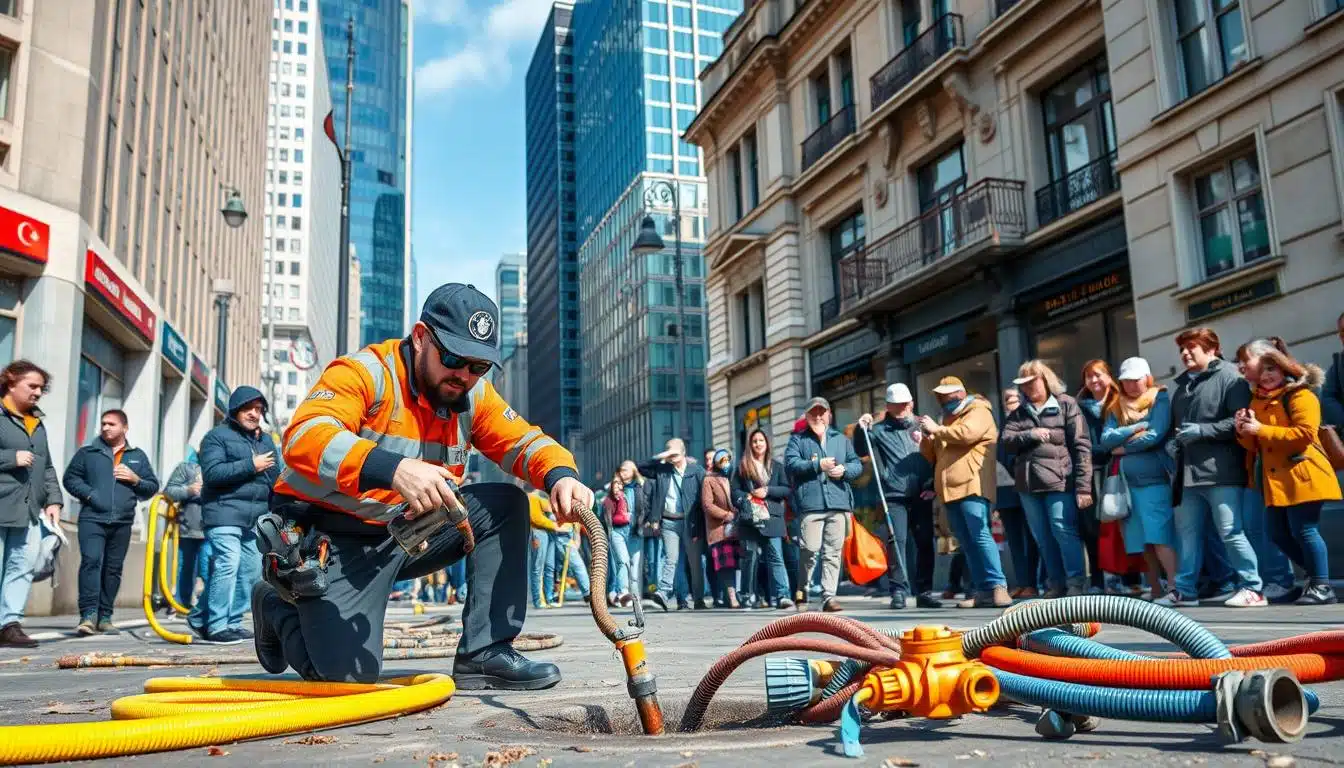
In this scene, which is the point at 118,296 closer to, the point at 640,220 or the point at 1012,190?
the point at 1012,190

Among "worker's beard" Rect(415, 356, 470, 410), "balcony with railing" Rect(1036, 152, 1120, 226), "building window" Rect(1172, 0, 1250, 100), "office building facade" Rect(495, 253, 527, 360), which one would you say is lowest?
"worker's beard" Rect(415, 356, 470, 410)

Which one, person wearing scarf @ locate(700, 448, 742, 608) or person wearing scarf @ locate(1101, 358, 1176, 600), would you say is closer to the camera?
person wearing scarf @ locate(1101, 358, 1176, 600)

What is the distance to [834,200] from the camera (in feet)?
78.4

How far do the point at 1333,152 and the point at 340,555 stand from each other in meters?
12.3

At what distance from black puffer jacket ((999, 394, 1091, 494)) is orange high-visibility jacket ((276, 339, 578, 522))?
18.7 feet

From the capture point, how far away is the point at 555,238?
115188 mm

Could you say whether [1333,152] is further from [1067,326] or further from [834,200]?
[834,200]

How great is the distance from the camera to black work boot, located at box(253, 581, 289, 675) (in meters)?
3.82

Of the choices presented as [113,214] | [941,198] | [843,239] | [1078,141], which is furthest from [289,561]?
[843,239]

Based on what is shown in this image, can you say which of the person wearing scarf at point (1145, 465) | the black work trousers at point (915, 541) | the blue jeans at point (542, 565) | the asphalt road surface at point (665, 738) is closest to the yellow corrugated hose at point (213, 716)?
the asphalt road surface at point (665, 738)

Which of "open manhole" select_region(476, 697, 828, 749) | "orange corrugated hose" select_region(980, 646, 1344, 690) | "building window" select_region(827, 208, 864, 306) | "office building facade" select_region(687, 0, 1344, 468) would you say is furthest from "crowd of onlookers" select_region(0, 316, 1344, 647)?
"building window" select_region(827, 208, 864, 306)

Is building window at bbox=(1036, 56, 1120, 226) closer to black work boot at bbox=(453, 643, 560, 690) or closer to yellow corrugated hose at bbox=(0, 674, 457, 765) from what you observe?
black work boot at bbox=(453, 643, 560, 690)

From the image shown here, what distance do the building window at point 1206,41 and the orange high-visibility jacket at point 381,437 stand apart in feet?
41.1

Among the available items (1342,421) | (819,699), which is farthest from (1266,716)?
(1342,421)
